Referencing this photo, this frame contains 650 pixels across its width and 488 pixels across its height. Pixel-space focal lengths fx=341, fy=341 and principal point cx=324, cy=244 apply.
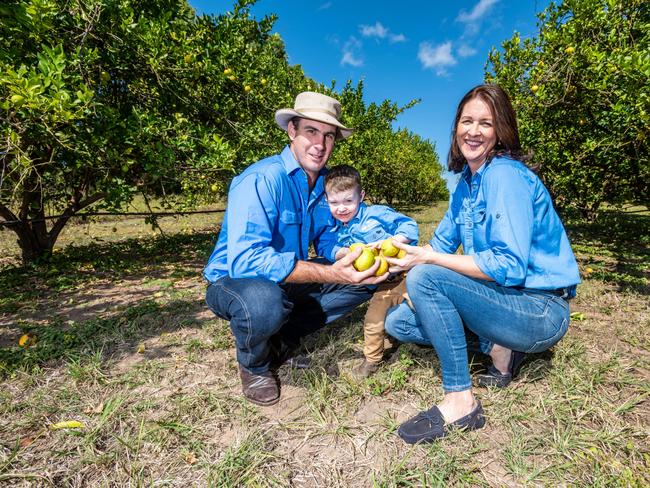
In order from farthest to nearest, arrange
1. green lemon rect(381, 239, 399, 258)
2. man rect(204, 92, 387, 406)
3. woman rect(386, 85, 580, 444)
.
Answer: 1. green lemon rect(381, 239, 399, 258)
2. man rect(204, 92, 387, 406)
3. woman rect(386, 85, 580, 444)

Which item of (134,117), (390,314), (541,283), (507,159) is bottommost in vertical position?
(390,314)

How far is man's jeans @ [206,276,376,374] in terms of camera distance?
2357mm

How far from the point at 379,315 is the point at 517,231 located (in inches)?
50.5

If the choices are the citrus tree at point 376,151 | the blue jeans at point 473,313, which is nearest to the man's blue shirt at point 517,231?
the blue jeans at point 473,313

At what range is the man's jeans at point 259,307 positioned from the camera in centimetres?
236

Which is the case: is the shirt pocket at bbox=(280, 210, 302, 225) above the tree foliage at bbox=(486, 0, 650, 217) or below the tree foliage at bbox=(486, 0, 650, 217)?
below

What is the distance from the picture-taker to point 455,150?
9.12ft

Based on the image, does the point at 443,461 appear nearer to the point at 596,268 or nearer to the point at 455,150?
the point at 455,150

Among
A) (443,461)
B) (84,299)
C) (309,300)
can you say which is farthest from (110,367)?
(443,461)

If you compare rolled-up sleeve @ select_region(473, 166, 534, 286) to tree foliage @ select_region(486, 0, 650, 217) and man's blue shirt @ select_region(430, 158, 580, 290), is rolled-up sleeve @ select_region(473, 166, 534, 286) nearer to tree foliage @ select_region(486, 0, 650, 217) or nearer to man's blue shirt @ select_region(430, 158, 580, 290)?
man's blue shirt @ select_region(430, 158, 580, 290)

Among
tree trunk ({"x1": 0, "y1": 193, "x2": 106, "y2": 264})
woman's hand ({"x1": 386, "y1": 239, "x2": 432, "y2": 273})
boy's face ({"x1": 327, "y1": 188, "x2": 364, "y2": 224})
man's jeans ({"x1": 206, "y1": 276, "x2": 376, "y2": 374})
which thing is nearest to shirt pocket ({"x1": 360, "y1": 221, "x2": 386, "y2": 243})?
→ boy's face ({"x1": 327, "y1": 188, "x2": 364, "y2": 224})

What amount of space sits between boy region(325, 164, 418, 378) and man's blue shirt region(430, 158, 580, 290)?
29.2 inches

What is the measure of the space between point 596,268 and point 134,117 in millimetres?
7901

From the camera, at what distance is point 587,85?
4.48 metres
